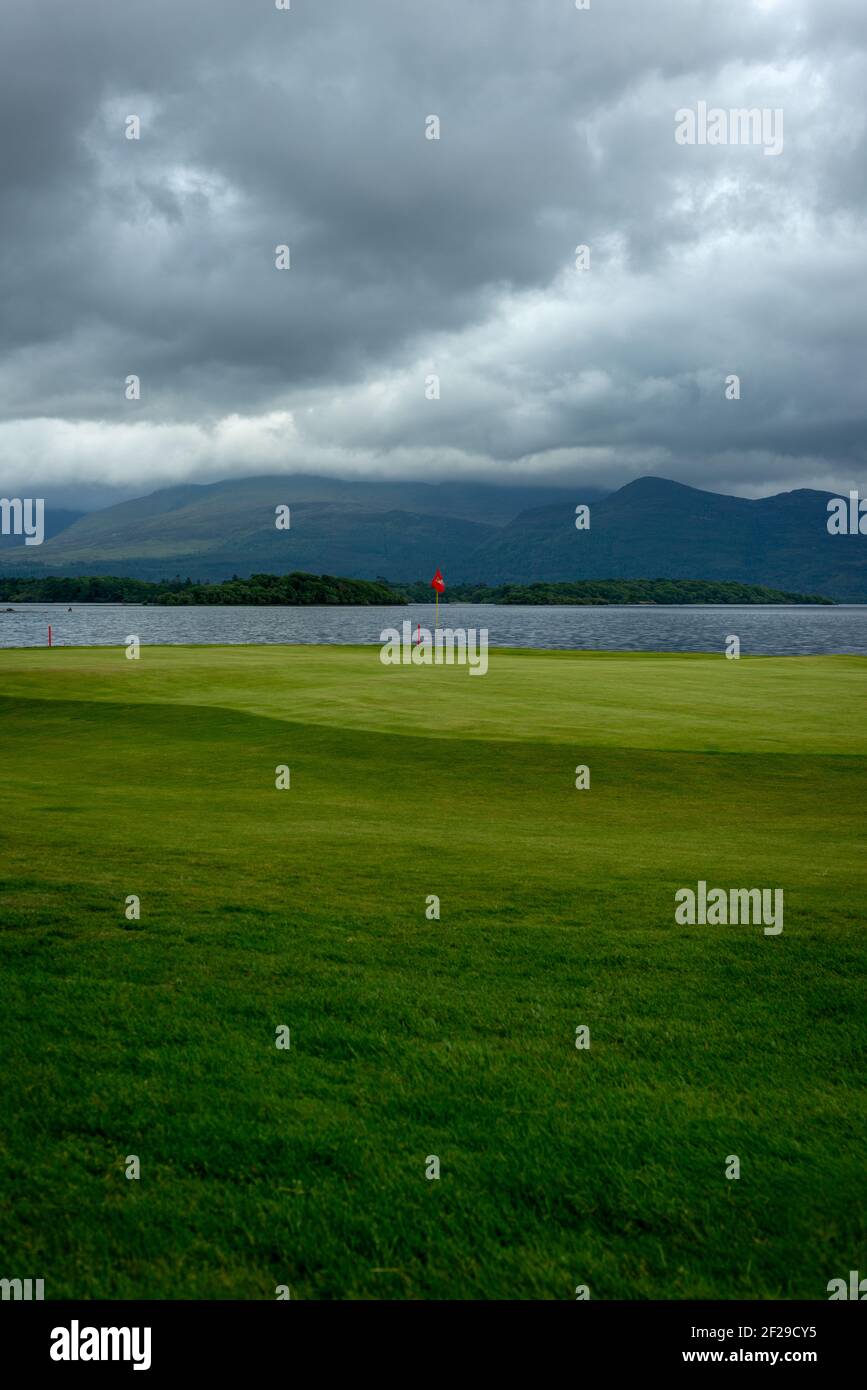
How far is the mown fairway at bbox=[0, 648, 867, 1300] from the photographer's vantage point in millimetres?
4613

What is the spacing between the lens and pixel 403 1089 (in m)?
6.09

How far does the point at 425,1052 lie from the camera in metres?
6.62

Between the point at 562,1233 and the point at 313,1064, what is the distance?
93.0 inches

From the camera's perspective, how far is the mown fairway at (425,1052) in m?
4.61

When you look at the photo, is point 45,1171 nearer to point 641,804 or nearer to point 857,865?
point 857,865

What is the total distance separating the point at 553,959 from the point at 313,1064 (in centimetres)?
317

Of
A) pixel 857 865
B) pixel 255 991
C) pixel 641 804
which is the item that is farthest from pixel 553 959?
pixel 641 804

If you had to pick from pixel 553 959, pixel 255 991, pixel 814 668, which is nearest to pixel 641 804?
pixel 553 959

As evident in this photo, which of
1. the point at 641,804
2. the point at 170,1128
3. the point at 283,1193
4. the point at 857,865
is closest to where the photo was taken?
the point at 283,1193
